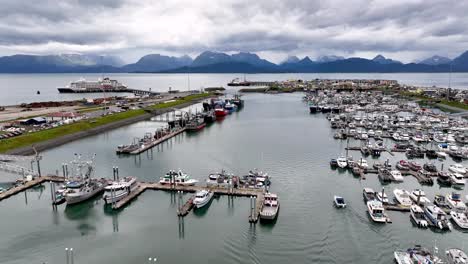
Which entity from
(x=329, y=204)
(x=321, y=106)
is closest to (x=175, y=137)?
(x=329, y=204)

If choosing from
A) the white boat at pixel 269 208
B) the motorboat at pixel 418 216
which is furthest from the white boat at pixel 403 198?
the white boat at pixel 269 208

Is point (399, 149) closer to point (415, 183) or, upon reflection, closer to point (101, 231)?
point (415, 183)

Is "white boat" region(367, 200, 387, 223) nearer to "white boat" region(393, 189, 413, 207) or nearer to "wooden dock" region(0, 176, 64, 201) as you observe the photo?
"white boat" region(393, 189, 413, 207)

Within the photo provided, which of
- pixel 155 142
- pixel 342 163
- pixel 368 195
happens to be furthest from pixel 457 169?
pixel 155 142

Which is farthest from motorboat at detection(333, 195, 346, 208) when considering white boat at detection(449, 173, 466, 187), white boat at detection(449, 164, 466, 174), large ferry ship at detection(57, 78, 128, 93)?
large ferry ship at detection(57, 78, 128, 93)

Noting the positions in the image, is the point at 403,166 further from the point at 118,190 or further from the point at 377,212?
the point at 118,190
